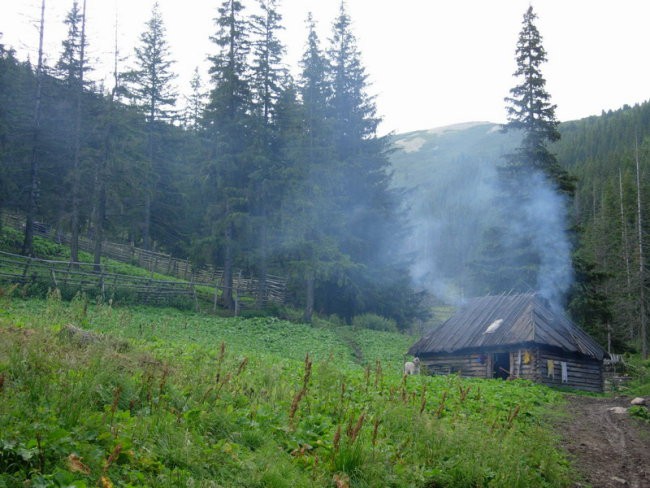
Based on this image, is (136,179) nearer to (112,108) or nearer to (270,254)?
(112,108)

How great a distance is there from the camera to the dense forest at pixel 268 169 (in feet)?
117

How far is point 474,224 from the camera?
5069 inches

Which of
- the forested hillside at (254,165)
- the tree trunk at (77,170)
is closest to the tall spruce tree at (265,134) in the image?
the forested hillside at (254,165)

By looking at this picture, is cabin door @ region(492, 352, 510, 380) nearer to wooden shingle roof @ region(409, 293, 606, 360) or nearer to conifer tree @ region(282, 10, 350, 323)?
wooden shingle roof @ region(409, 293, 606, 360)

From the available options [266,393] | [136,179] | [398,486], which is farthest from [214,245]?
[398,486]

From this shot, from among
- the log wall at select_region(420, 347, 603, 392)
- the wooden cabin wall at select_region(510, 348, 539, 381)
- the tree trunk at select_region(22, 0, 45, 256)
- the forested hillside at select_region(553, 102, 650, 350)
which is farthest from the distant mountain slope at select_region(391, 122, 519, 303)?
the wooden cabin wall at select_region(510, 348, 539, 381)

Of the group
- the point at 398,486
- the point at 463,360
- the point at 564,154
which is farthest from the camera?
the point at 564,154

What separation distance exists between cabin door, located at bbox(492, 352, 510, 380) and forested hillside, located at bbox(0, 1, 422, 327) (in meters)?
12.4

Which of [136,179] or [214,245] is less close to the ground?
[136,179]

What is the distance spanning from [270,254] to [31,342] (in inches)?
1193

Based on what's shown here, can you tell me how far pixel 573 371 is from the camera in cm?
2645

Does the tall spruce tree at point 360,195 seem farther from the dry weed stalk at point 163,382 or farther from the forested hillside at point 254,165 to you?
the dry weed stalk at point 163,382

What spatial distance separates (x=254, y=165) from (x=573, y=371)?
22.9 metres

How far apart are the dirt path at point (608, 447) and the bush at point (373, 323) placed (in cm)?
2332
